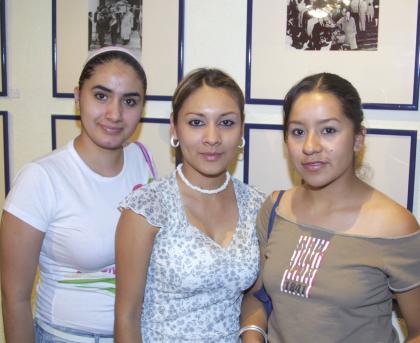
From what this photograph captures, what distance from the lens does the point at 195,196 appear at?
1.50m

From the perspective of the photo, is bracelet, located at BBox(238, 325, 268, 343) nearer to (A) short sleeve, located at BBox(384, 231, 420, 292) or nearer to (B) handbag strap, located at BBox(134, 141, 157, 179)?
(A) short sleeve, located at BBox(384, 231, 420, 292)

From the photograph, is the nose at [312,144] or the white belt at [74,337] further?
the white belt at [74,337]

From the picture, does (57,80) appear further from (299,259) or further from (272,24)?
(299,259)

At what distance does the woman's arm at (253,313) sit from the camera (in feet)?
4.73

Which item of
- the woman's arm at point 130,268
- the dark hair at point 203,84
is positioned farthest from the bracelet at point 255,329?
the dark hair at point 203,84

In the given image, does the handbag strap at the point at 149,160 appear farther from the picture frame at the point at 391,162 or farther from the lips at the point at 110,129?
the picture frame at the point at 391,162

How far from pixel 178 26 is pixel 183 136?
667 millimetres

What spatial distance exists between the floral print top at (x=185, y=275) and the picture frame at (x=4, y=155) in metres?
1.01

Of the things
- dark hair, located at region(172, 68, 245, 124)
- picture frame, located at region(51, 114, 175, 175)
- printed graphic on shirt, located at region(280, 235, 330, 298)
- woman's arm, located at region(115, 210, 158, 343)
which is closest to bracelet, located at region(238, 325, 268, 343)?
printed graphic on shirt, located at region(280, 235, 330, 298)

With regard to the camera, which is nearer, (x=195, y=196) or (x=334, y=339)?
(x=334, y=339)

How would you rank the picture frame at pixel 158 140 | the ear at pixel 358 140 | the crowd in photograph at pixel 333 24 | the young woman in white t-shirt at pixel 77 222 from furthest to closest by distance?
1. the picture frame at pixel 158 140
2. the crowd in photograph at pixel 333 24
3. the young woman in white t-shirt at pixel 77 222
4. the ear at pixel 358 140

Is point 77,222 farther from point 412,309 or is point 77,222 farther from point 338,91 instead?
point 412,309

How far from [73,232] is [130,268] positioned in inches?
9.3

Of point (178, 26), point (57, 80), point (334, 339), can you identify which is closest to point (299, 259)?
point (334, 339)
